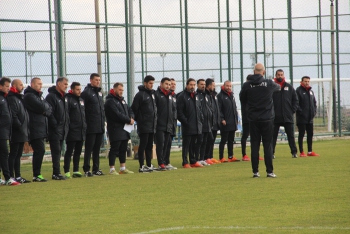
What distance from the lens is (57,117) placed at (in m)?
14.1

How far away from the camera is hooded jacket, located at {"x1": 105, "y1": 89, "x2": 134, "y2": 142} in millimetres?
15055

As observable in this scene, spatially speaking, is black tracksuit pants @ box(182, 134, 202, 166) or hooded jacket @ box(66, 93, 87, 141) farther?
black tracksuit pants @ box(182, 134, 202, 166)

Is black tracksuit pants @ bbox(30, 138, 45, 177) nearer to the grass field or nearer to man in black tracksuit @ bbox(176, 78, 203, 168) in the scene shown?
the grass field

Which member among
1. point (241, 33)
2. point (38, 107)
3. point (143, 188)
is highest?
point (241, 33)

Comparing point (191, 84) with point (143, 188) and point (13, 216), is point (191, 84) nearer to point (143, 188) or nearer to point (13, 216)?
point (143, 188)

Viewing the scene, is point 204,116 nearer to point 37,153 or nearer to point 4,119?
point 37,153

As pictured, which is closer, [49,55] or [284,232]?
[284,232]

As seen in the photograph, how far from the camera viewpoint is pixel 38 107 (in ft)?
44.6

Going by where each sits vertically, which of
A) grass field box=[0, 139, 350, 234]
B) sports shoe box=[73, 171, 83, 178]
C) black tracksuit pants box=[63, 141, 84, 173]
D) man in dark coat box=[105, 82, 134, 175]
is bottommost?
sports shoe box=[73, 171, 83, 178]

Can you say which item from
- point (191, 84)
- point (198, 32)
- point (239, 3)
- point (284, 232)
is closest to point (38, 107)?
point (191, 84)

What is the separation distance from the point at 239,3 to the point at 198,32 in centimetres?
191

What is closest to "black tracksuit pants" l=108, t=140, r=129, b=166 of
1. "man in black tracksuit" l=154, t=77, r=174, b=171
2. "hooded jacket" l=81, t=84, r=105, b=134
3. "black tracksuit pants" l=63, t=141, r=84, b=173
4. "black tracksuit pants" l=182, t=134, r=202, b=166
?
"hooded jacket" l=81, t=84, r=105, b=134

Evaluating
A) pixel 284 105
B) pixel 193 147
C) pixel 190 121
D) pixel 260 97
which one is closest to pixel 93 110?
pixel 190 121

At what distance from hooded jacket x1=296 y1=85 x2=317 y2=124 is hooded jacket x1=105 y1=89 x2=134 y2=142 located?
205 inches
